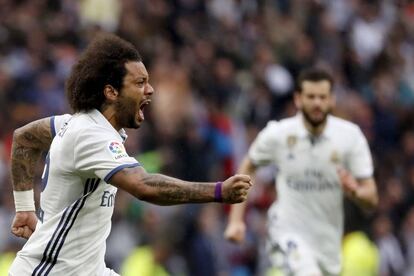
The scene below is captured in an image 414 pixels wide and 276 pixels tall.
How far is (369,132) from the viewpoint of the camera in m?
17.8

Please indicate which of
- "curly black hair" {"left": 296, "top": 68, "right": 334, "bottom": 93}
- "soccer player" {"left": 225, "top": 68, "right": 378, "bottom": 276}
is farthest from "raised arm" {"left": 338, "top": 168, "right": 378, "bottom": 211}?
"curly black hair" {"left": 296, "top": 68, "right": 334, "bottom": 93}

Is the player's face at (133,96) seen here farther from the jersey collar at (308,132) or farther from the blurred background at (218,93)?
the blurred background at (218,93)

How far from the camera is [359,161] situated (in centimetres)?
1006

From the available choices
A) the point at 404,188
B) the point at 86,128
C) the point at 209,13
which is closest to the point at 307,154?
the point at 86,128

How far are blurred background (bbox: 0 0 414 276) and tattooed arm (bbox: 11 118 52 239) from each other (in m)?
4.43

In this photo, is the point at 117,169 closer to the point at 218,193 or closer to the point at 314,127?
the point at 218,193

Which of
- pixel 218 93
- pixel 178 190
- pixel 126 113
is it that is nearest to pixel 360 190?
pixel 126 113

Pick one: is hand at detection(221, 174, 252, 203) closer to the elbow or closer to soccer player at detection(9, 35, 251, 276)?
the elbow

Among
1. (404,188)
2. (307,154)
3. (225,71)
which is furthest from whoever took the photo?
(225,71)

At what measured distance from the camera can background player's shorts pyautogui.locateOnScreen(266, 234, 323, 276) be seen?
9.94m

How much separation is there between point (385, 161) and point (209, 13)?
3827mm

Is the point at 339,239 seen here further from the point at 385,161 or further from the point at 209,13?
the point at 209,13

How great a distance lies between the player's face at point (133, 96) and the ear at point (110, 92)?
3 centimetres

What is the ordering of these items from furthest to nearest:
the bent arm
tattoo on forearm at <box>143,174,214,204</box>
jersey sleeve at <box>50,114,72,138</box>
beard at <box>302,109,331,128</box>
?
beard at <box>302,109,331,128</box>
the bent arm
jersey sleeve at <box>50,114,72,138</box>
tattoo on forearm at <box>143,174,214,204</box>
